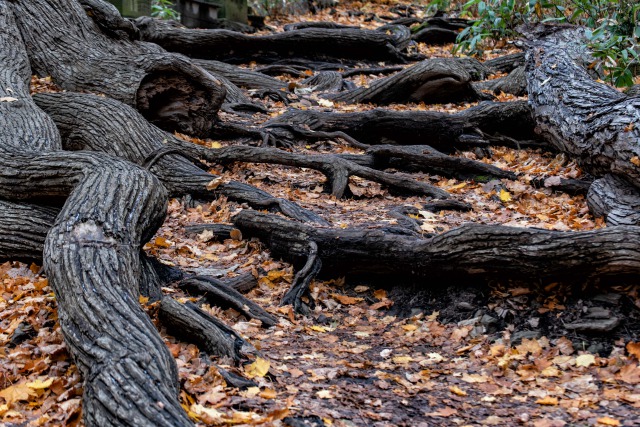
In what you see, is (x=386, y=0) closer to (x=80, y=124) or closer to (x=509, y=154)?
(x=509, y=154)

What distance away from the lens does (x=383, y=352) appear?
14.6 ft

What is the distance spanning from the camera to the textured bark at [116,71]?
8.10 meters

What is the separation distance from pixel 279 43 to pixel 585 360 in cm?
978

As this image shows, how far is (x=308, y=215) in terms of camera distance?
6.21 m

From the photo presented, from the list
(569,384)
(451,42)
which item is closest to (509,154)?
(569,384)

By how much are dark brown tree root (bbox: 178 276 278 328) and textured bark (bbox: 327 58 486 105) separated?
5.81 metres

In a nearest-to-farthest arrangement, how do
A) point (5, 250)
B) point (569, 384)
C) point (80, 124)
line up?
1. point (569, 384)
2. point (5, 250)
3. point (80, 124)

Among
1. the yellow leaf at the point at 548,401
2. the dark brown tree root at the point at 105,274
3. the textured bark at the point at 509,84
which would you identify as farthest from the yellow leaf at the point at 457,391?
the textured bark at the point at 509,84

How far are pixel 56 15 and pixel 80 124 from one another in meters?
2.47

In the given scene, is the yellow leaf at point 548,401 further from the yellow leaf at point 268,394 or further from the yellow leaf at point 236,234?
the yellow leaf at point 236,234

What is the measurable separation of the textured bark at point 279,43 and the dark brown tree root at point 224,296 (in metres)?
7.44

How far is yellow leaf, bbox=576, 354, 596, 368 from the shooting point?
13.4ft

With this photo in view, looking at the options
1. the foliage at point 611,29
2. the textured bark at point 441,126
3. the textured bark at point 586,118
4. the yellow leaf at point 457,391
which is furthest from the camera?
the textured bark at point 441,126

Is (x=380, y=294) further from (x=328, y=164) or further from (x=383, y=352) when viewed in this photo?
(x=328, y=164)
